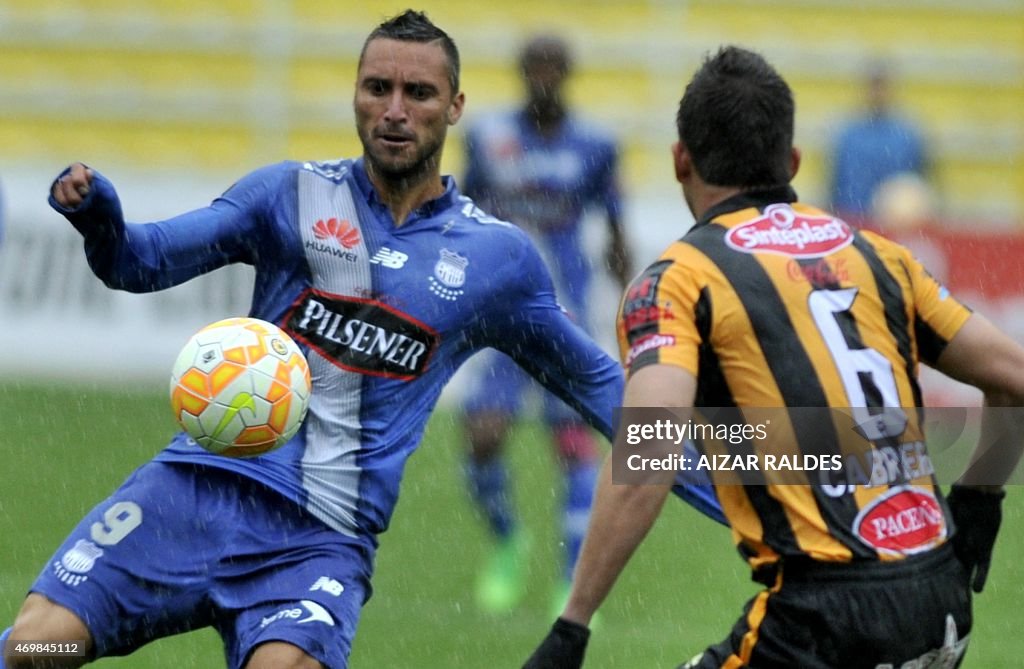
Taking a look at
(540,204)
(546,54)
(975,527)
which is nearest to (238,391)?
(975,527)

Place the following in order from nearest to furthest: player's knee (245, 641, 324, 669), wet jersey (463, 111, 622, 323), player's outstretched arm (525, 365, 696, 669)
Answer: player's outstretched arm (525, 365, 696, 669)
player's knee (245, 641, 324, 669)
wet jersey (463, 111, 622, 323)

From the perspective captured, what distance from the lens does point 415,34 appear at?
520 cm

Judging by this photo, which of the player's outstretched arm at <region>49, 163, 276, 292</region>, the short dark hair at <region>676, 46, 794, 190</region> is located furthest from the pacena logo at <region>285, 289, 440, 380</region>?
the short dark hair at <region>676, 46, 794, 190</region>

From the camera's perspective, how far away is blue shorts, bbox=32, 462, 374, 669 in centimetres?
447

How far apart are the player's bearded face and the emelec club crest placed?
278 millimetres

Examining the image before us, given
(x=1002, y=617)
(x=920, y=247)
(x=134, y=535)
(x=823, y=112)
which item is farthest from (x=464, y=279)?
(x=823, y=112)

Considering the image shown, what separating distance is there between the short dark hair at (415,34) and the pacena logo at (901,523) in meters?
2.17

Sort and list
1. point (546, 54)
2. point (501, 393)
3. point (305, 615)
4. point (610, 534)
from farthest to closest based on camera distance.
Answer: point (546, 54), point (501, 393), point (305, 615), point (610, 534)

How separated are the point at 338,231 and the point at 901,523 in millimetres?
1995

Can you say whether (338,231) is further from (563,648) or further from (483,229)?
(563,648)

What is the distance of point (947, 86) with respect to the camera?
56.4ft

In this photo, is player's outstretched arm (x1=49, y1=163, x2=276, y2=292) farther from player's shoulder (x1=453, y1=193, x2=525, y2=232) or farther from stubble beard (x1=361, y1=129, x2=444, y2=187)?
player's shoulder (x1=453, y1=193, x2=525, y2=232)

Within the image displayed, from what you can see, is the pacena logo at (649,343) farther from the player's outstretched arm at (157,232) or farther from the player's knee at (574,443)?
the player's knee at (574,443)

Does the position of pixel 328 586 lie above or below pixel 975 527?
below
